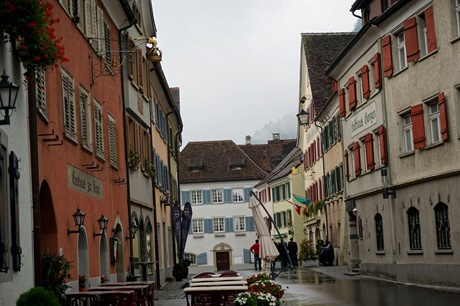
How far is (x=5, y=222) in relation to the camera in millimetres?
12055

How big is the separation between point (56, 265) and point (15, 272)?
2863 millimetres

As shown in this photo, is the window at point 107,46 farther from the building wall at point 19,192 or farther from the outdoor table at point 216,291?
the building wall at point 19,192

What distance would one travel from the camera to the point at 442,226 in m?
26.2

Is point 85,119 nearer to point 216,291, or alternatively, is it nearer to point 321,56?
point 216,291

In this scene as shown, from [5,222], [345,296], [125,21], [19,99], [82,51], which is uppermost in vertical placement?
[125,21]

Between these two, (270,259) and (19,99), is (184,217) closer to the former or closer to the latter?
(270,259)

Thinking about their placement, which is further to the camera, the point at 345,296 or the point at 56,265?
the point at 345,296

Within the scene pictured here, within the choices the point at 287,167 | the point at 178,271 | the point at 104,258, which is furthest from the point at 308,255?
the point at 104,258

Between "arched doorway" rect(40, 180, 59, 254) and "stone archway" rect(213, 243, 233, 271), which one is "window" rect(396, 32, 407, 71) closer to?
"arched doorway" rect(40, 180, 59, 254)

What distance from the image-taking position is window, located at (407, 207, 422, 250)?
2891cm

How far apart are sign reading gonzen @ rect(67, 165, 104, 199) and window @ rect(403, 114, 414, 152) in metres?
11.7

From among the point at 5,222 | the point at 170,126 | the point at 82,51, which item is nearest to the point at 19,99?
the point at 5,222

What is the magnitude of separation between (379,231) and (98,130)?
15.8 meters

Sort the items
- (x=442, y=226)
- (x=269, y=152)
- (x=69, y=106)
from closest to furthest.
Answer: (x=69, y=106)
(x=442, y=226)
(x=269, y=152)
